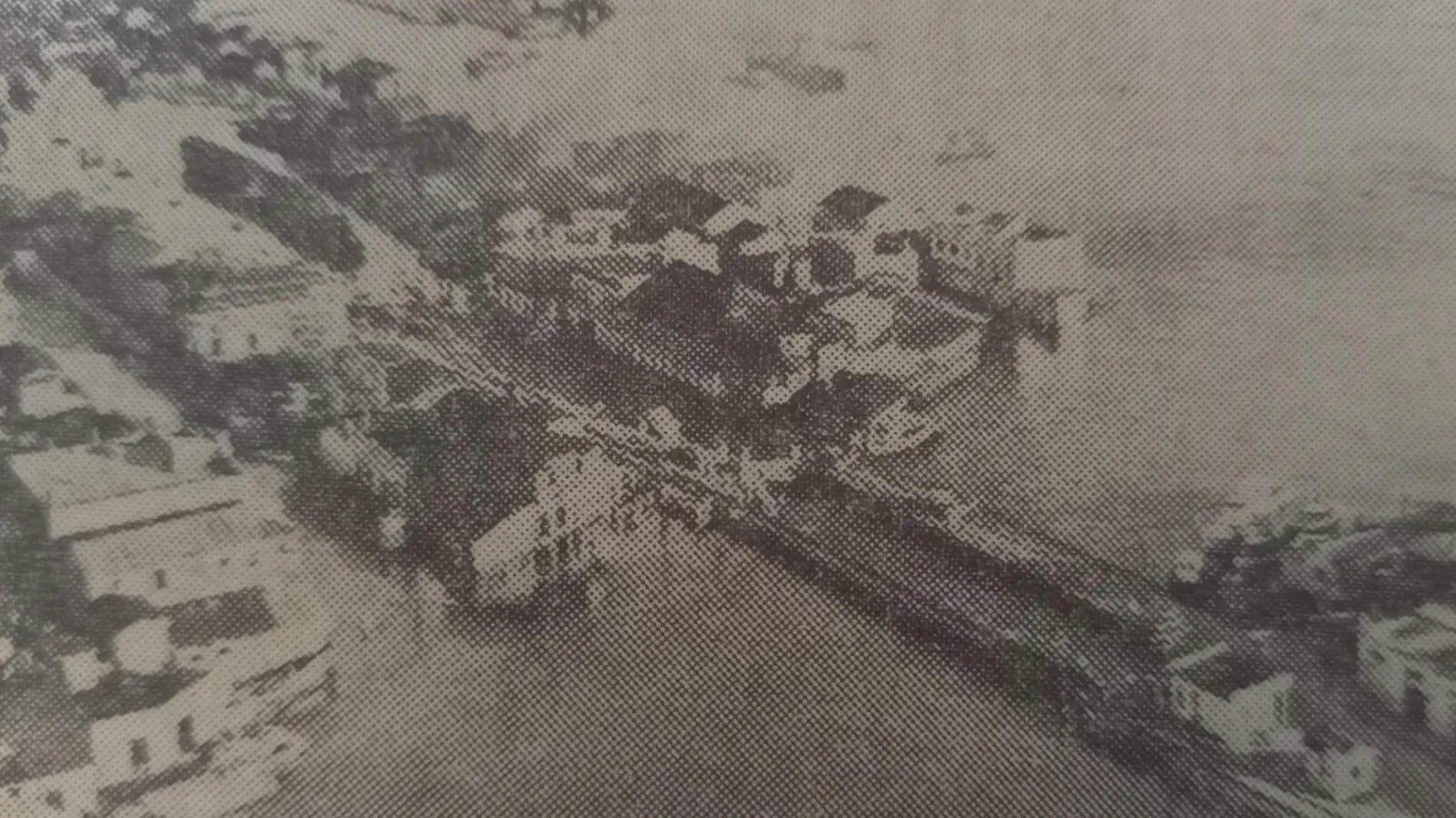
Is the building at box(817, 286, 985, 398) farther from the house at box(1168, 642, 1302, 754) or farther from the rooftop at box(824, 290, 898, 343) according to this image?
the house at box(1168, 642, 1302, 754)

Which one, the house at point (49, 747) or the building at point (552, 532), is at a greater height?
the building at point (552, 532)

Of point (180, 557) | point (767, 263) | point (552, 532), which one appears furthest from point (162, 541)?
point (767, 263)

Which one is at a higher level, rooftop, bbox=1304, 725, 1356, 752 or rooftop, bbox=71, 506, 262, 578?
rooftop, bbox=71, 506, 262, 578

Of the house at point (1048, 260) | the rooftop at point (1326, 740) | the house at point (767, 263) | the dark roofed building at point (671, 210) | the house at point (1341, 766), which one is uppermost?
the dark roofed building at point (671, 210)

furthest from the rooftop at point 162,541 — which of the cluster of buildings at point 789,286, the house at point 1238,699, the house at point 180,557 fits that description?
the house at point 1238,699

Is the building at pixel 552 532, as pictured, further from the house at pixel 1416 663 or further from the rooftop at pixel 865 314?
the house at pixel 1416 663

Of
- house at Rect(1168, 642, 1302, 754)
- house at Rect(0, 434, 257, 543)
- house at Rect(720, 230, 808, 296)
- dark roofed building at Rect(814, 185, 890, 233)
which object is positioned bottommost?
house at Rect(1168, 642, 1302, 754)

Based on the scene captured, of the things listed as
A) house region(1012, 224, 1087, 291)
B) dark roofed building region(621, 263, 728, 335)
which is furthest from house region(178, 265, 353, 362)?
house region(1012, 224, 1087, 291)

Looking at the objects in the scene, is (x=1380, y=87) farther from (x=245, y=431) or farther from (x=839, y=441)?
(x=245, y=431)
